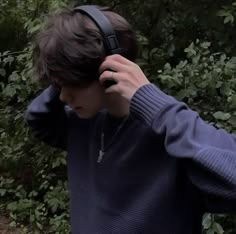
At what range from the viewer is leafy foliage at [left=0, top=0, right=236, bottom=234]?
3514 mm

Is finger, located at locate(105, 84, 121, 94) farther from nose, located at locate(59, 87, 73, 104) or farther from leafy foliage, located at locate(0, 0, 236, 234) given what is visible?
leafy foliage, located at locate(0, 0, 236, 234)

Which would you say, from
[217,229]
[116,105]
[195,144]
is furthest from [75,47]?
[217,229]

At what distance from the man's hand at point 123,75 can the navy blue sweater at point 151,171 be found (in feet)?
0.08

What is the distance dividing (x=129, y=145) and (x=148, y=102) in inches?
9.3

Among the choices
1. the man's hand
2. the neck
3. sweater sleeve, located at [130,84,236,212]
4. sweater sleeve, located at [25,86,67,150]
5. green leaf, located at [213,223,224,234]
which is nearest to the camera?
sweater sleeve, located at [130,84,236,212]

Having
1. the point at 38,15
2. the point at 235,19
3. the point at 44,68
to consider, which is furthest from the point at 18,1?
the point at 44,68

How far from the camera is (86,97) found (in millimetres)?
1869

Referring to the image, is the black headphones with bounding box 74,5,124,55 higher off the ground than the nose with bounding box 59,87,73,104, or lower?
higher

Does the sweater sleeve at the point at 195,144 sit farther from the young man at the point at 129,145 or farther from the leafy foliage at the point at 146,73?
the leafy foliage at the point at 146,73

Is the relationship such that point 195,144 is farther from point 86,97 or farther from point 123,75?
point 86,97

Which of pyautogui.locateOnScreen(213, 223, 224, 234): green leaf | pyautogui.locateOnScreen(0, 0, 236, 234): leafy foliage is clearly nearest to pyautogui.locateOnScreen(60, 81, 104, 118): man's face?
pyautogui.locateOnScreen(0, 0, 236, 234): leafy foliage

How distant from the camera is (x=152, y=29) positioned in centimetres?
445

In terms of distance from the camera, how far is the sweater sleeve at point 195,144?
160 centimetres

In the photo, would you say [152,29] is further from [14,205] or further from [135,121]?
[135,121]
